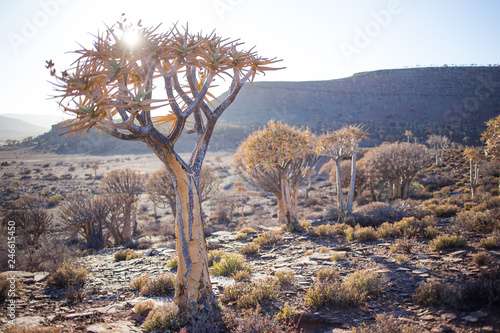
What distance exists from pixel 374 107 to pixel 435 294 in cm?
8448

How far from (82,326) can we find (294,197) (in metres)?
10.4

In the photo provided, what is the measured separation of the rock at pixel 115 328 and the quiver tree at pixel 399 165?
2186 centimetres

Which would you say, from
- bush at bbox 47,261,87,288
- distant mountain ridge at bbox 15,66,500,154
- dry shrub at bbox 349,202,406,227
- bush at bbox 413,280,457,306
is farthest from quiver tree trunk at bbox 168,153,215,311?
distant mountain ridge at bbox 15,66,500,154

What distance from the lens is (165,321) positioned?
415 centimetres

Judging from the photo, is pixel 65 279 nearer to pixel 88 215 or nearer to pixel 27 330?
pixel 27 330

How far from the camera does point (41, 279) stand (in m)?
6.85

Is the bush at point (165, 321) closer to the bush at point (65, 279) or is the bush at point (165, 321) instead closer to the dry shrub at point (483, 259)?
the bush at point (65, 279)

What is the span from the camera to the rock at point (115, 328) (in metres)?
4.09

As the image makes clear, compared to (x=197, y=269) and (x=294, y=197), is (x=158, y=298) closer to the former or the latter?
(x=197, y=269)

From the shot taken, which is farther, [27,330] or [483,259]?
[483,259]

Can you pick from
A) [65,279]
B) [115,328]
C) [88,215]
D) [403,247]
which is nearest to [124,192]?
[88,215]

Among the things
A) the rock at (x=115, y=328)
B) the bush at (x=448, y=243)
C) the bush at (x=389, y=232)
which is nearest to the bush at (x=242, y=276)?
the rock at (x=115, y=328)

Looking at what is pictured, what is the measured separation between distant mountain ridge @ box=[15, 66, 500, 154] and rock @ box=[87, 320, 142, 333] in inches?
2033

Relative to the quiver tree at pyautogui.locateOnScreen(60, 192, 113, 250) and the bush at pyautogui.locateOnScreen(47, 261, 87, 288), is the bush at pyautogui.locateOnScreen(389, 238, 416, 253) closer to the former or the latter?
the bush at pyautogui.locateOnScreen(47, 261, 87, 288)
